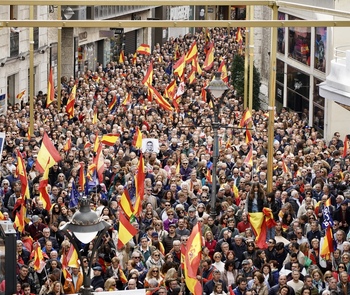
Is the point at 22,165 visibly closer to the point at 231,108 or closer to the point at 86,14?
the point at 231,108

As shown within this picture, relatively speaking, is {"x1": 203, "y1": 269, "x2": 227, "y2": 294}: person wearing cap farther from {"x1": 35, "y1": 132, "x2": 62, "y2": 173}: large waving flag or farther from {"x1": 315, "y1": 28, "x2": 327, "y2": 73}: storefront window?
{"x1": 315, "y1": 28, "x2": 327, "y2": 73}: storefront window

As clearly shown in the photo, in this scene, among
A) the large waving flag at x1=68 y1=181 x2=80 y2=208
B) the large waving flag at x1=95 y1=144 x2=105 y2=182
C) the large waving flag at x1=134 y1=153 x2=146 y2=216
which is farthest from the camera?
the large waving flag at x1=95 y1=144 x2=105 y2=182

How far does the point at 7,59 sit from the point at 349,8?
12523 millimetres

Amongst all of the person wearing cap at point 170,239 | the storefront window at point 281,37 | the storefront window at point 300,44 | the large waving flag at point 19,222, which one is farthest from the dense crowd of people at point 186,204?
the storefront window at point 281,37

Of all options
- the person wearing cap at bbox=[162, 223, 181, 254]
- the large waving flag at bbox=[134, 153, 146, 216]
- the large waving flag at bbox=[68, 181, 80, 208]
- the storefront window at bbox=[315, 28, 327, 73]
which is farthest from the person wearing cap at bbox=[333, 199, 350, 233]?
the storefront window at bbox=[315, 28, 327, 73]

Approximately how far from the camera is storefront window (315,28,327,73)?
42531 mm

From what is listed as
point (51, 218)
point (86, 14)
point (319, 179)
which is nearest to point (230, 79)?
point (86, 14)

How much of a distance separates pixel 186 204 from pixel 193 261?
5022 mm

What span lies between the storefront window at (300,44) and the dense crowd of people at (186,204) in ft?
32.5

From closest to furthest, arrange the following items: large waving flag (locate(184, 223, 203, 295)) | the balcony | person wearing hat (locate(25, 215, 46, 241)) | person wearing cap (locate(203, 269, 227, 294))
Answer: large waving flag (locate(184, 223, 203, 295)) → person wearing cap (locate(203, 269, 227, 294)) → person wearing hat (locate(25, 215, 46, 241)) → the balcony

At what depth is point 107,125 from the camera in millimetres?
33406

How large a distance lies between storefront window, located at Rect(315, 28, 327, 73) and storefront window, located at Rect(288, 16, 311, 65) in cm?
164

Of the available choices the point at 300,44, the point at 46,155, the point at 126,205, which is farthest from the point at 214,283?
the point at 300,44

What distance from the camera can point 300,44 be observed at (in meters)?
47.2
